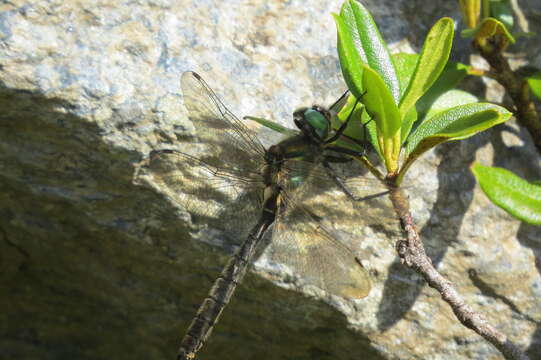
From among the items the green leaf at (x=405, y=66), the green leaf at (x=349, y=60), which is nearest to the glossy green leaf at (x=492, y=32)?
the green leaf at (x=405, y=66)

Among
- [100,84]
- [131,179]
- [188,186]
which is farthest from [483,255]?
[100,84]

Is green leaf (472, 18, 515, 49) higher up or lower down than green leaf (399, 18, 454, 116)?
higher up

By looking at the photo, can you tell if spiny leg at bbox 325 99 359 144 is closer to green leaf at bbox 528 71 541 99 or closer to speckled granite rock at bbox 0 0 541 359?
speckled granite rock at bbox 0 0 541 359

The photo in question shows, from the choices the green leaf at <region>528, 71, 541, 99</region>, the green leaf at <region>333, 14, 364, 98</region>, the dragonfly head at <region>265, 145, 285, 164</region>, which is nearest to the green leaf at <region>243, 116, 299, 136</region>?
the dragonfly head at <region>265, 145, 285, 164</region>

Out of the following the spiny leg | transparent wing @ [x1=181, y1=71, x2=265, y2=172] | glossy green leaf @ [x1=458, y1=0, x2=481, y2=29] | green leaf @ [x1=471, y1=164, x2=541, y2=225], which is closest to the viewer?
green leaf @ [x1=471, y1=164, x2=541, y2=225]

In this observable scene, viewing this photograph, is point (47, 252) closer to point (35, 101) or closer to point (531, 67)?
point (35, 101)
